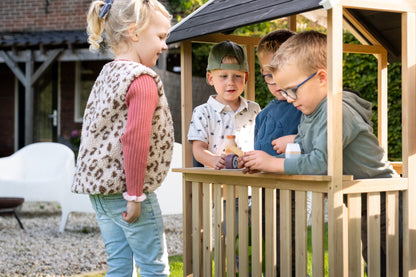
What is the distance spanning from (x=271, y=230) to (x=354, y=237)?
1.29 ft

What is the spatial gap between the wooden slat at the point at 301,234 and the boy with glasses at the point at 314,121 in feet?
0.52

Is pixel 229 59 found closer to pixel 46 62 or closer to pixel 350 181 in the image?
pixel 350 181

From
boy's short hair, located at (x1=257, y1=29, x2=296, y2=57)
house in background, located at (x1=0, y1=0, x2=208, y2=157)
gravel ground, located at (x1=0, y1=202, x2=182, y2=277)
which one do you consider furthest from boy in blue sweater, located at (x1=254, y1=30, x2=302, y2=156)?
house in background, located at (x1=0, y1=0, x2=208, y2=157)

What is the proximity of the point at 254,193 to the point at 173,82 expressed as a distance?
757 centimetres

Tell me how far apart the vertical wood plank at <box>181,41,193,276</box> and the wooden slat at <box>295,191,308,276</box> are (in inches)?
36.5

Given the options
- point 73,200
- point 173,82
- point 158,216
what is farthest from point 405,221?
point 173,82

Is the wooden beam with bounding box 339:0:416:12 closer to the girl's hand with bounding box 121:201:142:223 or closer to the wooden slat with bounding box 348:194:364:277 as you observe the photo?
the wooden slat with bounding box 348:194:364:277

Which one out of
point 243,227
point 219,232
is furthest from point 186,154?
point 243,227

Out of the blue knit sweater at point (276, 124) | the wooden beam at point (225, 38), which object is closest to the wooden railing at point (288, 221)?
the blue knit sweater at point (276, 124)

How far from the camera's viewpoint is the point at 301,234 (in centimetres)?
270

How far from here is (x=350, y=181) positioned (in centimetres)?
259

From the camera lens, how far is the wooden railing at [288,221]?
2633 mm

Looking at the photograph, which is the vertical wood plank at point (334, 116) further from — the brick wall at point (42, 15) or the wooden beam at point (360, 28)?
the brick wall at point (42, 15)

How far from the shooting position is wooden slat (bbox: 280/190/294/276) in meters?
2.76
